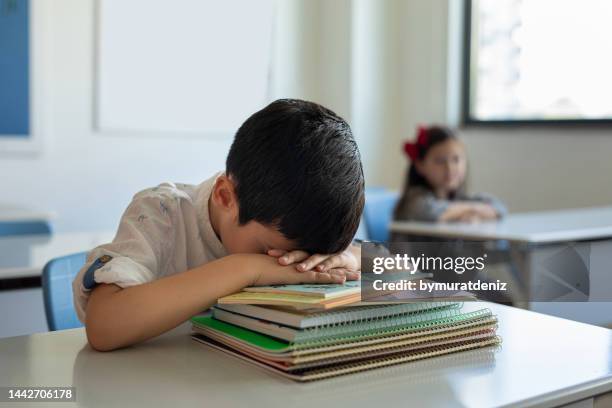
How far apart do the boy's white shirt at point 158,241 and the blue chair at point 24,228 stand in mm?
1459

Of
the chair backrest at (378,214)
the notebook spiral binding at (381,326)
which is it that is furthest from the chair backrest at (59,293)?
the chair backrest at (378,214)

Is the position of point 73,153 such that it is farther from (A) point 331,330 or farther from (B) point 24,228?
(A) point 331,330

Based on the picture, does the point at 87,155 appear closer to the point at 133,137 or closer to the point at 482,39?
the point at 133,137

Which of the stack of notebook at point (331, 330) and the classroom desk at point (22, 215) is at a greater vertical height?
the stack of notebook at point (331, 330)

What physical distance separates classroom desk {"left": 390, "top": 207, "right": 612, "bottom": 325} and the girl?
0.85ft

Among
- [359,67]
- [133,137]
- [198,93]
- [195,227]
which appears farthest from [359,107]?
[195,227]

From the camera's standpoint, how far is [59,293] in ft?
4.20

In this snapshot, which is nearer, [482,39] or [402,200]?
[402,200]

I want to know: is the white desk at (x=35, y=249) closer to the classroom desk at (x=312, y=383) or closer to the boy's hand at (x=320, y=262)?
the classroom desk at (x=312, y=383)

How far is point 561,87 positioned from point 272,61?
1702mm

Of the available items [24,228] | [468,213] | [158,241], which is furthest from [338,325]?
[468,213]

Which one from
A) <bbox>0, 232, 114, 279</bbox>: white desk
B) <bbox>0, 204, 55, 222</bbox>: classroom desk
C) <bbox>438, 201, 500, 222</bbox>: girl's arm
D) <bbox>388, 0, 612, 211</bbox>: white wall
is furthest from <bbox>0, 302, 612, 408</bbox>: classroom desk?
<bbox>388, 0, 612, 211</bbox>: white wall

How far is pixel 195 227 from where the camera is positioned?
45.1 inches

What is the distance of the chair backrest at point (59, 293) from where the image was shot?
4.14 feet
